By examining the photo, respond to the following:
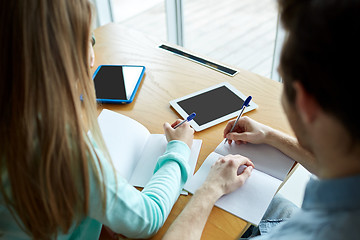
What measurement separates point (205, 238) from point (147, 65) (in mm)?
803

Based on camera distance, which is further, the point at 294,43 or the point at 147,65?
the point at 147,65

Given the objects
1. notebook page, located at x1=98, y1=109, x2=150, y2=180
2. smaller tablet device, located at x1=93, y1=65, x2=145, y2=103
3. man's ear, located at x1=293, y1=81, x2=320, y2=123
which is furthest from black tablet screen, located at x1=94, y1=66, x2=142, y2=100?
man's ear, located at x1=293, y1=81, x2=320, y2=123

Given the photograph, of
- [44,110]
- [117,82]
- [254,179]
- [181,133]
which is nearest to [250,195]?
[254,179]

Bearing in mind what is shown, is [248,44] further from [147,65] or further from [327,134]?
[327,134]

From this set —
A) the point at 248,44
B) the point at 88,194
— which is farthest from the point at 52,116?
the point at 248,44

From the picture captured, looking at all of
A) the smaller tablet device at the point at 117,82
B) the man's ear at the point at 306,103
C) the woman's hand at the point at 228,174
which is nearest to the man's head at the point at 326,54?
the man's ear at the point at 306,103

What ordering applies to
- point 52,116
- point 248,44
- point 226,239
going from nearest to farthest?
1. point 52,116
2. point 226,239
3. point 248,44

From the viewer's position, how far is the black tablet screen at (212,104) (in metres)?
1.10

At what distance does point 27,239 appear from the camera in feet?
2.57

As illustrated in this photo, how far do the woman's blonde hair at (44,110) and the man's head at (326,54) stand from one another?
15.4 inches

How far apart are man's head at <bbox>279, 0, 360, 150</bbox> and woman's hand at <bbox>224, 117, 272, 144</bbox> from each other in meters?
0.43

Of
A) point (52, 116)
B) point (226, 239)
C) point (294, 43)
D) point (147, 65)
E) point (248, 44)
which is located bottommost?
point (248, 44)

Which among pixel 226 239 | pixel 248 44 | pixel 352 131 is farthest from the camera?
pixel 248 44

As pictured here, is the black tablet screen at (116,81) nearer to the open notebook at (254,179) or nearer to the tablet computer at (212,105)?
the tablet computer at (212,105)
